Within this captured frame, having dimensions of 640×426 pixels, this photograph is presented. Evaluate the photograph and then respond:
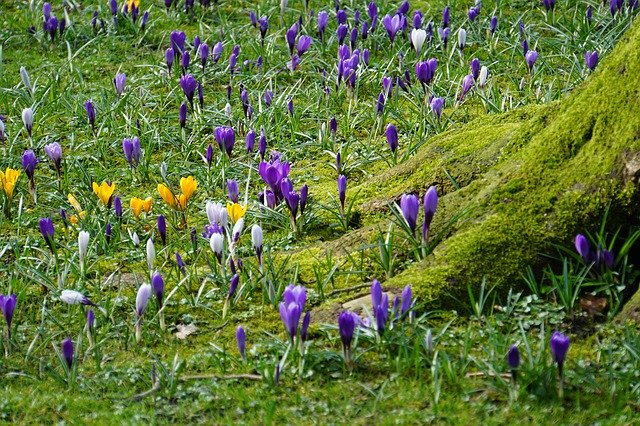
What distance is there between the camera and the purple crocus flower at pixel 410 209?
3.71 m

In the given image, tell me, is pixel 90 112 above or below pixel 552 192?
below

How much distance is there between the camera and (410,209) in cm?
373

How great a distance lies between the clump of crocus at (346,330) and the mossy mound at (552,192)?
48cm

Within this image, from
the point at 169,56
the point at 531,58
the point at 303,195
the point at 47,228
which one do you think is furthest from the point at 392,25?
the point at 47,228

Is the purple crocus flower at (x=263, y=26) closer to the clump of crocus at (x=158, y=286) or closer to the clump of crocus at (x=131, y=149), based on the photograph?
the clump of crocus at (x=131, y=149)

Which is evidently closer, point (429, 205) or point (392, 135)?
point (429, 205)

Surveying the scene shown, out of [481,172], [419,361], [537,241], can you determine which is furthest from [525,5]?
[419,361]

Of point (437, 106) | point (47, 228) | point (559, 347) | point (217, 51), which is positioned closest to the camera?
point (559, 347)

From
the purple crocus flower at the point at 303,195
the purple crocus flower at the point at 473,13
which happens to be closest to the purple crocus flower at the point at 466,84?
the purple crocus flower at the point at 473,13

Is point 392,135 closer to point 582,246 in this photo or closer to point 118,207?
point 118,207

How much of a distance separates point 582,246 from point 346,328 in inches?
35.8

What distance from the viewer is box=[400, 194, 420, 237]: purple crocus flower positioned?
12.2ft

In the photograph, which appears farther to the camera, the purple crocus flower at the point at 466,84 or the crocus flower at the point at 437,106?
the purple crocus flower at the point at 466,84

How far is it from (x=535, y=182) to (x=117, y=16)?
16.2 ft
